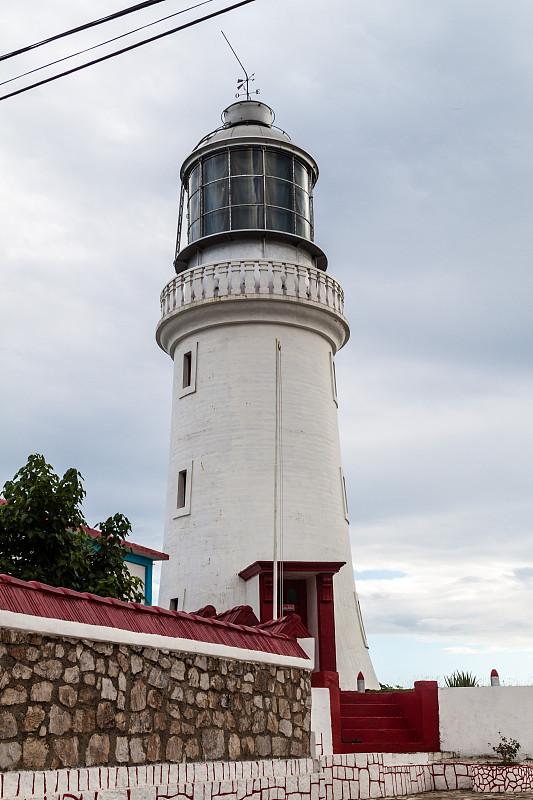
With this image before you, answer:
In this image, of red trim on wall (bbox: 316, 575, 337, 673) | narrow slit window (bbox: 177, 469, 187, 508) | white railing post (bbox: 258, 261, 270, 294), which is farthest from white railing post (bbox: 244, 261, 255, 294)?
red trim on wall (bbox: 316, 575, 337, 673)

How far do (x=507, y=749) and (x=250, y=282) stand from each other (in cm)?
1017

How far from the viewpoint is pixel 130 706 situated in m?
7.13

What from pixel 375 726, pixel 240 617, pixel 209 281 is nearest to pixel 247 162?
pixel 209 281

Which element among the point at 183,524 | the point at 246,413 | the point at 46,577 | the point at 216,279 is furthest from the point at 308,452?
the point at 46,577

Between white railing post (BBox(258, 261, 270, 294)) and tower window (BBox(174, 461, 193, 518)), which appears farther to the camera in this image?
white railing post (BBox(258, 261, 270, 294))

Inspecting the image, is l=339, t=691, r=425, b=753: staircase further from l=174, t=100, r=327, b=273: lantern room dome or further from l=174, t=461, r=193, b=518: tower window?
l=174, t=100, r=327, b=273: lantern room dome

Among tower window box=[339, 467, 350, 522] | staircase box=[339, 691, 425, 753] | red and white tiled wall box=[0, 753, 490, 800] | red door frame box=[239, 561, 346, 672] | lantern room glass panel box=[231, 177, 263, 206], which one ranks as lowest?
red and white tiled wall box=[0, 753, 490, 800]

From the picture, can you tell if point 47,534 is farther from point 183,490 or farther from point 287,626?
point 183,490

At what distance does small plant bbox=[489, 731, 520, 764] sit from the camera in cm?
1300

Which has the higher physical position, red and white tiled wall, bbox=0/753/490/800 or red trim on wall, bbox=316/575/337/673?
red trim on wall, bbox=316/575/337/673

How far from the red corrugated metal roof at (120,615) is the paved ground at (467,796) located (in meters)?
2.79

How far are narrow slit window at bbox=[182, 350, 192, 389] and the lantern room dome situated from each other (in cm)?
249

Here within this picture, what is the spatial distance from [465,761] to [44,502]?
7.34 m

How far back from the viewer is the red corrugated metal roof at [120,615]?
6324 mm
